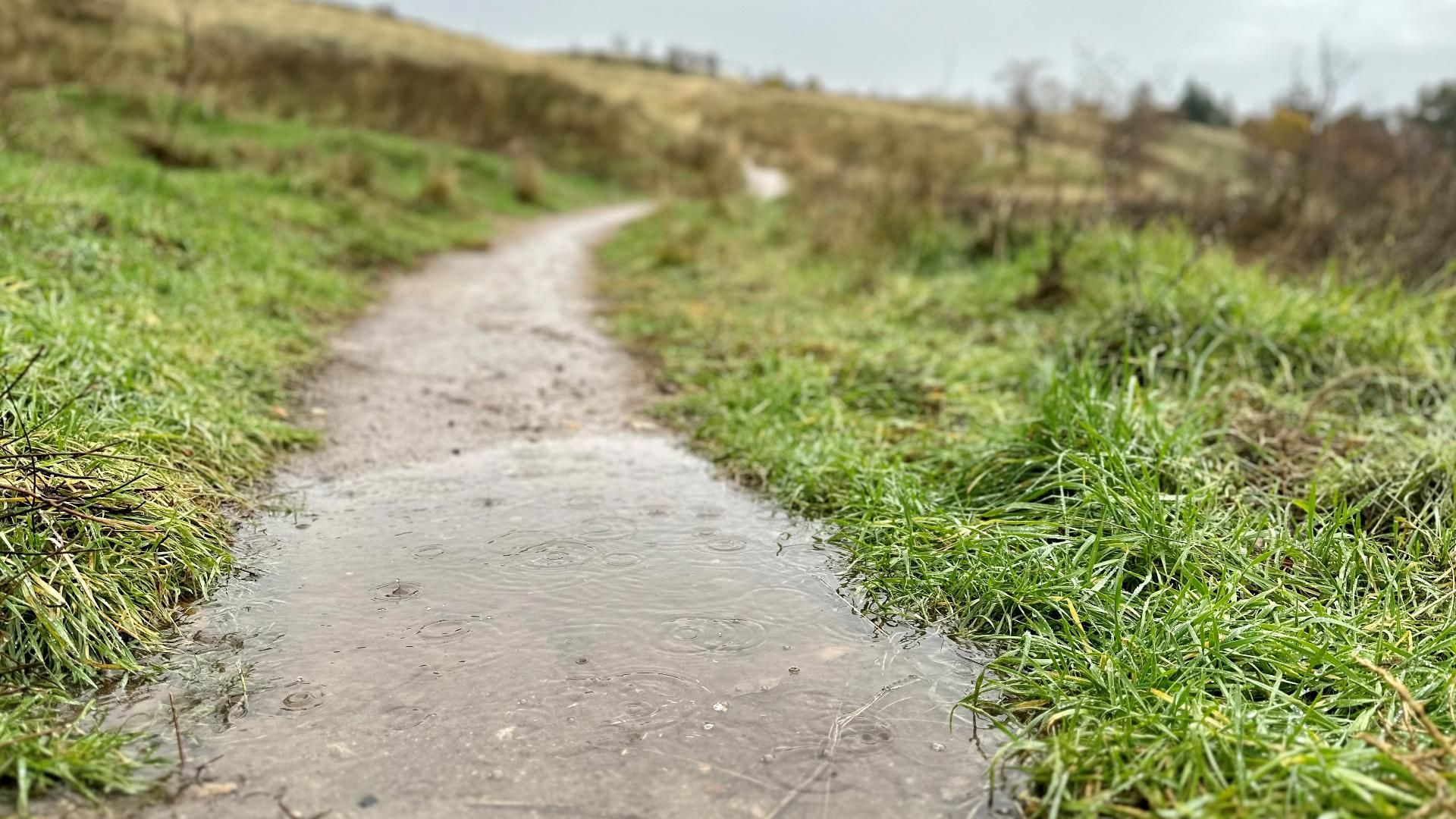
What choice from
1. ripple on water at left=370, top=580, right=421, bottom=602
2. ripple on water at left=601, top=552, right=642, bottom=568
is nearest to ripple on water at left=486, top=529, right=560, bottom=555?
ripple on water at left=601, top=552, right=642, bottom=568

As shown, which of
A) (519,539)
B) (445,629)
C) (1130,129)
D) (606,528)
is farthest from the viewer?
(1130,129)

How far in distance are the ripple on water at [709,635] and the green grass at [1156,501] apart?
558mm

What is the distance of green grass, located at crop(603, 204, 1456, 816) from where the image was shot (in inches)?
96.3

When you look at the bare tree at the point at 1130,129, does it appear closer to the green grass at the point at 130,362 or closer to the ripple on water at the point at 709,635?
the ripple on water at the point at 709,635

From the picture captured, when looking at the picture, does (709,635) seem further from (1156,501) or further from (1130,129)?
(1130,129)

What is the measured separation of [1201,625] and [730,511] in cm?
198

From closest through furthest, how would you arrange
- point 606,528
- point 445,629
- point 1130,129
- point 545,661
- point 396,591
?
1. point 545,661
2. point 445,629
3. point 396,591
4. point 606,528
5. point 1130,129

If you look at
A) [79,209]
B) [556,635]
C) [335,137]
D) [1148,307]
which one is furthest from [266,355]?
[335,137]

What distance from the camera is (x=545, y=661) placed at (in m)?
2.93

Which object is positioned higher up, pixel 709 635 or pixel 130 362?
pixel 130 362

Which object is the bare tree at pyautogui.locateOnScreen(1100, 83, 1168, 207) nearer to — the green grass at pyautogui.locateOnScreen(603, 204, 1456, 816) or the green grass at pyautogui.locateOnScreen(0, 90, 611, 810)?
the green grass at pyautogui.locateOnScreen(603, 204, 1456, 816)

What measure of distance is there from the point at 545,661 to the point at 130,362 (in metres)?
2.97

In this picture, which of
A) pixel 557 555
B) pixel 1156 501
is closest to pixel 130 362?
pixel 557 555

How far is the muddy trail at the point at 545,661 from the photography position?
2.38m
